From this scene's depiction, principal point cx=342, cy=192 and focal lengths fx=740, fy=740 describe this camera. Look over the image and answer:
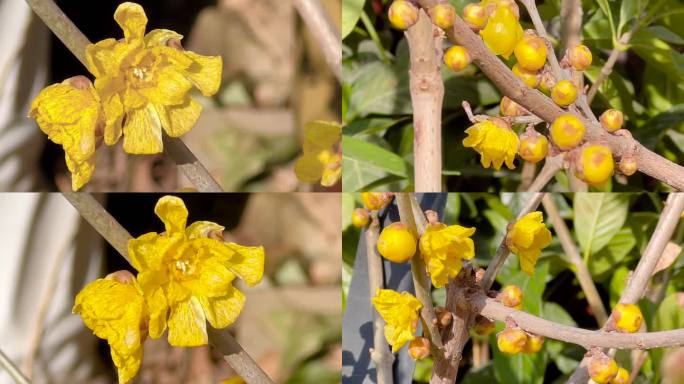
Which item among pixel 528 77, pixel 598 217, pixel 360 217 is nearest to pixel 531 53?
pixel 528 77

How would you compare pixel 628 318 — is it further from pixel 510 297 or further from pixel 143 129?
pixel 143 129

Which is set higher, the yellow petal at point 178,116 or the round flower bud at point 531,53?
the yellow petal at point 178,116

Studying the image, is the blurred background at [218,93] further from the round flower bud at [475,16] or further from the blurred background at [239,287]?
the round flower bud at [475,16]

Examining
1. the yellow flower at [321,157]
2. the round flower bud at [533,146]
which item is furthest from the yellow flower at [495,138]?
the yellow flower at [321,157]

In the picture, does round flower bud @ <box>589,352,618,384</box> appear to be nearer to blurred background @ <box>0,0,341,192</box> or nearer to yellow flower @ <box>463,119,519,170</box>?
yellow flower @ <box>463,119,519,170</box>

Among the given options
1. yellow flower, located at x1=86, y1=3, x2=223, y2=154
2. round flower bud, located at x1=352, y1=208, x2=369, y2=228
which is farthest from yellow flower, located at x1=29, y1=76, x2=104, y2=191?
round flower bud, located at x1=352, y1=208, x2=369, y2=228

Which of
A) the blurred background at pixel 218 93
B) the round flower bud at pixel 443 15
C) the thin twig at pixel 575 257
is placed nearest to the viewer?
the round flower bud at pixel 443 15
